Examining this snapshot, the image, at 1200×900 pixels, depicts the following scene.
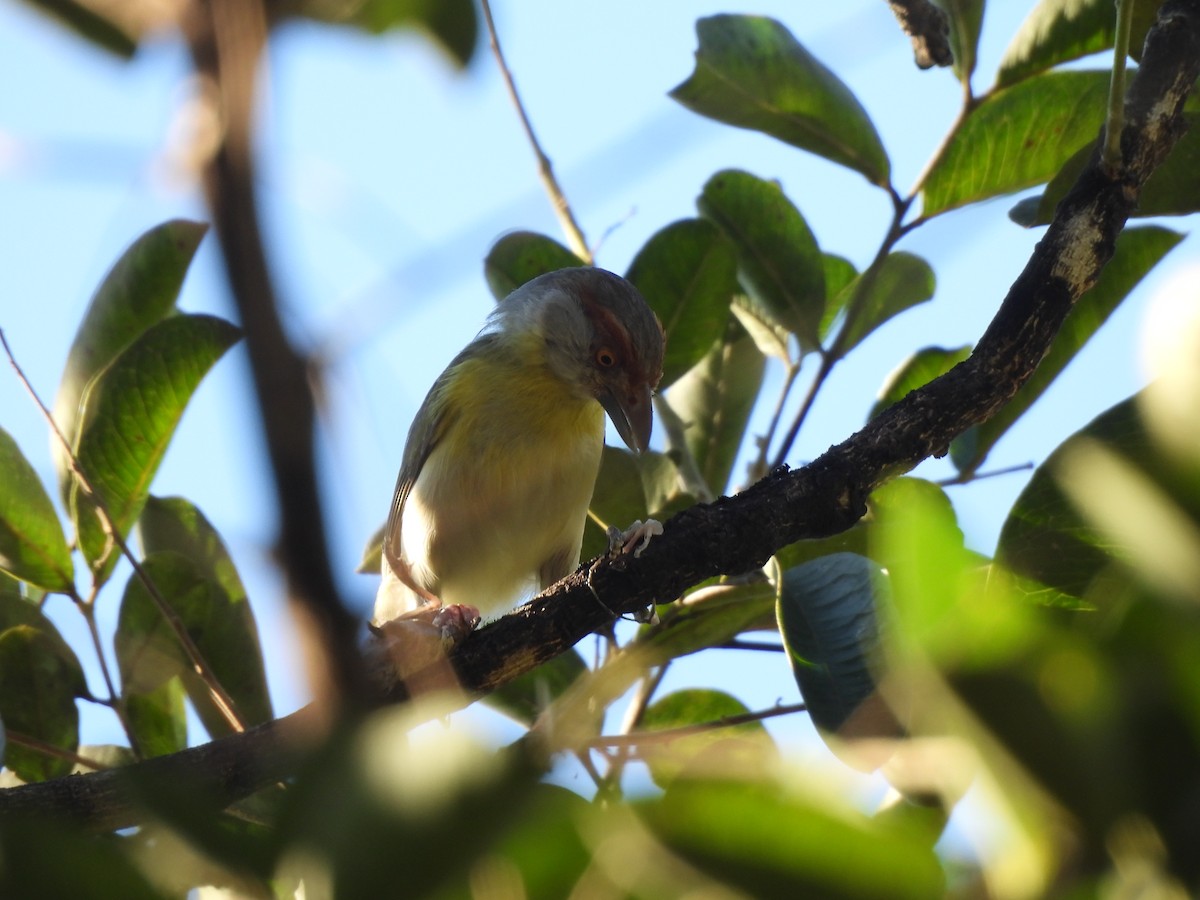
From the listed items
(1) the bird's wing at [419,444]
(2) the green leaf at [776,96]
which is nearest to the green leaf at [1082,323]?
(2) the green leaf at [776,96]

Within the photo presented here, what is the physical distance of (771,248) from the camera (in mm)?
3881

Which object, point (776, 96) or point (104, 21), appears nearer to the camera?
point (104, 21)

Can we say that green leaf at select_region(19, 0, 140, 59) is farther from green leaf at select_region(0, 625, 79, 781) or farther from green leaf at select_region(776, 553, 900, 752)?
green leaf at select_region(0, 625, 79, 781)

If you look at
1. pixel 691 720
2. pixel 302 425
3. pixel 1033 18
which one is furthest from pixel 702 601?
pixel 302 425

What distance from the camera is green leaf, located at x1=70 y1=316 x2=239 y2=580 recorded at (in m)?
3.33

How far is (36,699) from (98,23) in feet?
10.1

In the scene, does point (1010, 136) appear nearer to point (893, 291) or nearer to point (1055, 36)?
point (1055, 36)

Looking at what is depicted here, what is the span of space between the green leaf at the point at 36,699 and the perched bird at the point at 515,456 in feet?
4.73

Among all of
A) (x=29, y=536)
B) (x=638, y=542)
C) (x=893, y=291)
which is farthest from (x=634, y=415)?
(x=29, y=536)

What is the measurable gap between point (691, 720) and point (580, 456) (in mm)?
1120

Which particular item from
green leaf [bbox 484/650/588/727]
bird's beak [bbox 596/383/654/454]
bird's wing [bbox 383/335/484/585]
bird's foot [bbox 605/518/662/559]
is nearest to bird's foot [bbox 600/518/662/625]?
bird's foot [bbox 605/518/662/559]

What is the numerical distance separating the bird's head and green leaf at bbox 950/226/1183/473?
3.63 feet

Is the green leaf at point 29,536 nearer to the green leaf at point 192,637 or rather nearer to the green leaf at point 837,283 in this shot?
the green leaf at point 192,637

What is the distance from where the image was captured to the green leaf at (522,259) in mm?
4078
